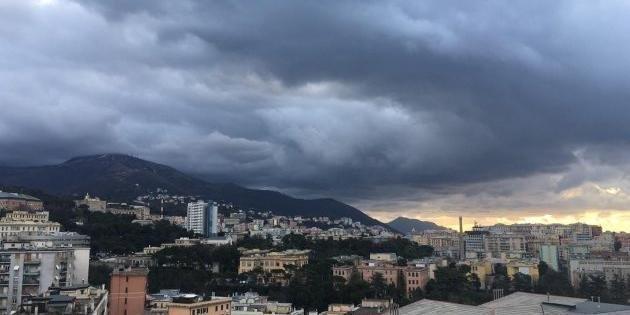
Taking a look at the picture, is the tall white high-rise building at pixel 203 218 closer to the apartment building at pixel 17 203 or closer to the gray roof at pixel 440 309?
the apartment building at pixel 17 203

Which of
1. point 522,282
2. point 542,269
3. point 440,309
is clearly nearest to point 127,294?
point 440,309

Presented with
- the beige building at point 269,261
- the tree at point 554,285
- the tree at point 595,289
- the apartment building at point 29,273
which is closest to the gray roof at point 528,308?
the tree at point 595,289

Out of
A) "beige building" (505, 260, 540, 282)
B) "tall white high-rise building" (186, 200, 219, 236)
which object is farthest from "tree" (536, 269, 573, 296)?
"tall white high-rise building" (186, 200, 219, 236)

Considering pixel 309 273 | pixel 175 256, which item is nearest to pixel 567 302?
pixel 309 273

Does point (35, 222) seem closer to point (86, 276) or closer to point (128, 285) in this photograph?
point (86, 276)

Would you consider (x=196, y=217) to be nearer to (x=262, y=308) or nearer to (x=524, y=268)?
(x=524, y=268)

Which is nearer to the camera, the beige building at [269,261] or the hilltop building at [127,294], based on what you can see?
the hilltop building at [127,294]

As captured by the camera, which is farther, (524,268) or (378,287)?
(524,268)
